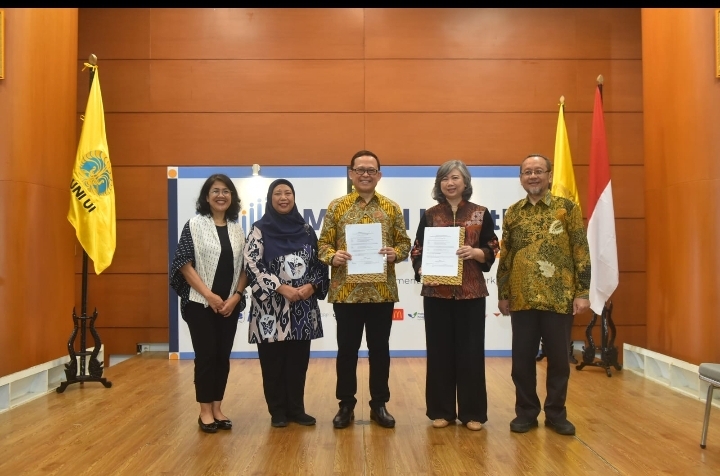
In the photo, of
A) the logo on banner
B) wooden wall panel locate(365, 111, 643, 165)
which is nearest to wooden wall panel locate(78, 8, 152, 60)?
the logo on banner

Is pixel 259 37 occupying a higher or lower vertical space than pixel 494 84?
higher

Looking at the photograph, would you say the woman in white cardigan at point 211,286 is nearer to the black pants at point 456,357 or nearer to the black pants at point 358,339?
the black pants at point 358,339

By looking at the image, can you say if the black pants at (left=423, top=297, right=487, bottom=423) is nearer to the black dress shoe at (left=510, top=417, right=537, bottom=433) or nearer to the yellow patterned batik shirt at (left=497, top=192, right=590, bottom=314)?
the black dress shoe at (left=510, top=417, right=537, bottom=433)

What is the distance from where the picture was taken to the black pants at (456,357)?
313 centimetres

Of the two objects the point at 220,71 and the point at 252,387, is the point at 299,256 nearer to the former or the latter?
the point at 252,387

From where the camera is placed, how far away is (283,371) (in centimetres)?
329

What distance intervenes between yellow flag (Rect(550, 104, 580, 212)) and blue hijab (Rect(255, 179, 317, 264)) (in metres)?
2.96

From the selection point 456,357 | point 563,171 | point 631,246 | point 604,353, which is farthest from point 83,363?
point 631,246

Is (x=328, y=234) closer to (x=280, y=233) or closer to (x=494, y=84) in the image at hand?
(x=280, y=233)

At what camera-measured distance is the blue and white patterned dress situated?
3174 millimetres

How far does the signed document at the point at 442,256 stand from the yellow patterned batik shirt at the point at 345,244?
0.17m

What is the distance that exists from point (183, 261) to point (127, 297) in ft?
11.0

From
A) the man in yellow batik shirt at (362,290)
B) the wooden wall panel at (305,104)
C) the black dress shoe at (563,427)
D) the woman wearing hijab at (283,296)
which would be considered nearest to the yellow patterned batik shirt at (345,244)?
the man in yellow batik shirt at (362,290)

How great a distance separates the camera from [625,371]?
16.6 ft
